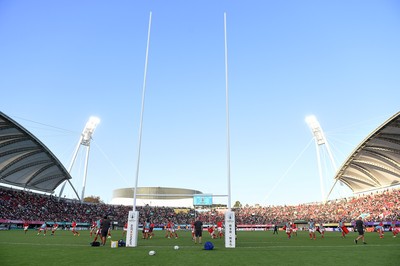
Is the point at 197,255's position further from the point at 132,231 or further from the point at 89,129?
the point at 89,129

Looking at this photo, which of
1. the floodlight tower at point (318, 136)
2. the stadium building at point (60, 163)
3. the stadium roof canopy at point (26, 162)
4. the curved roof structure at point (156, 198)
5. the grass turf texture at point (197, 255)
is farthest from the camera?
the curved roof structure at point (156, 198)

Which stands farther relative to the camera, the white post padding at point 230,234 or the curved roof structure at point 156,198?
the curved roof structure at point 156,198

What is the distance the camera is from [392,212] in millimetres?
51906

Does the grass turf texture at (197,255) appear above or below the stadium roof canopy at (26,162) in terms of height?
below

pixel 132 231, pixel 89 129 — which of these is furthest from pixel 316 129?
pixel 132 231

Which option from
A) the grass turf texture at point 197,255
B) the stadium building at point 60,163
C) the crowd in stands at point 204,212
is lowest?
the grass turf texture at point 197,255

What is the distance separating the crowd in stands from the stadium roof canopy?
2.66 m

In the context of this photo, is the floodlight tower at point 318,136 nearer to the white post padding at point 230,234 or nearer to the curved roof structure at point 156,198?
the curved roof structure at point 156,198

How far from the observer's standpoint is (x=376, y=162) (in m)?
62.1

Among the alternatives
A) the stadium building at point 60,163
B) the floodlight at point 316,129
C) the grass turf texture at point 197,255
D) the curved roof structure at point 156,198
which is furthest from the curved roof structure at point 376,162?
the curved roof structure at point 156,198

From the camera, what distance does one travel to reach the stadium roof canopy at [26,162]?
4334 centimetres

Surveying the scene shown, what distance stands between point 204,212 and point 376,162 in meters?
46.9

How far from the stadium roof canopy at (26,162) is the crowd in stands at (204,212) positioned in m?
2.66

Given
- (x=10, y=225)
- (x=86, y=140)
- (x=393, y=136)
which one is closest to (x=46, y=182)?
(x=86, y=140)
